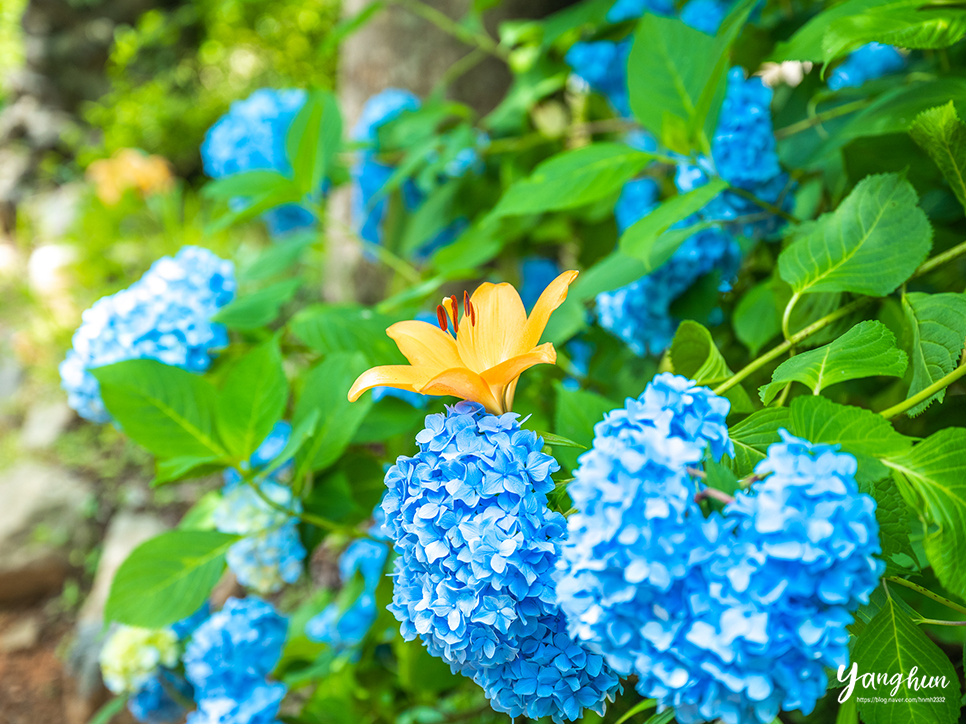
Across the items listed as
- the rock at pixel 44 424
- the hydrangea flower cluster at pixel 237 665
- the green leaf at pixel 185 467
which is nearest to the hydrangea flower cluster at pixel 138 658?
the hydrangea flower cluster at pixel 237 665

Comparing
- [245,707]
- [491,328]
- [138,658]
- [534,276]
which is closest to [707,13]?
[534,276]

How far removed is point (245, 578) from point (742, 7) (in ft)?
3.52

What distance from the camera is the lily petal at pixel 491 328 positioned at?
1.79 feet

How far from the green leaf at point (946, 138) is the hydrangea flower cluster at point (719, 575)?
0.37 meters

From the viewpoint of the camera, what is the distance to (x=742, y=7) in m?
0.79

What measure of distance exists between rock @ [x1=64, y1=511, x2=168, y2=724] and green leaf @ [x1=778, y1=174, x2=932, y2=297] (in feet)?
5.92

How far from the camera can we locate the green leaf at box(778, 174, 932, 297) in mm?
609

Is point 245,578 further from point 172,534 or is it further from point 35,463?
point 35,463

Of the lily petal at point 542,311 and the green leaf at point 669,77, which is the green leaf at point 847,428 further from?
the green leaf at point 669,77

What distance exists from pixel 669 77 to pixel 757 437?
501 mm

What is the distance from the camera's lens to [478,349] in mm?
→ 554

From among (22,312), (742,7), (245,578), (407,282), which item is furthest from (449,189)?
(22,312)

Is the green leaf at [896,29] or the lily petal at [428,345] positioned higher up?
the green leaf at [896,29]

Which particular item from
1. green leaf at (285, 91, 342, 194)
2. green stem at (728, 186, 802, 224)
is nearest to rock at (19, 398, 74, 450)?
green leaf at (285, 91, 342, 194)
